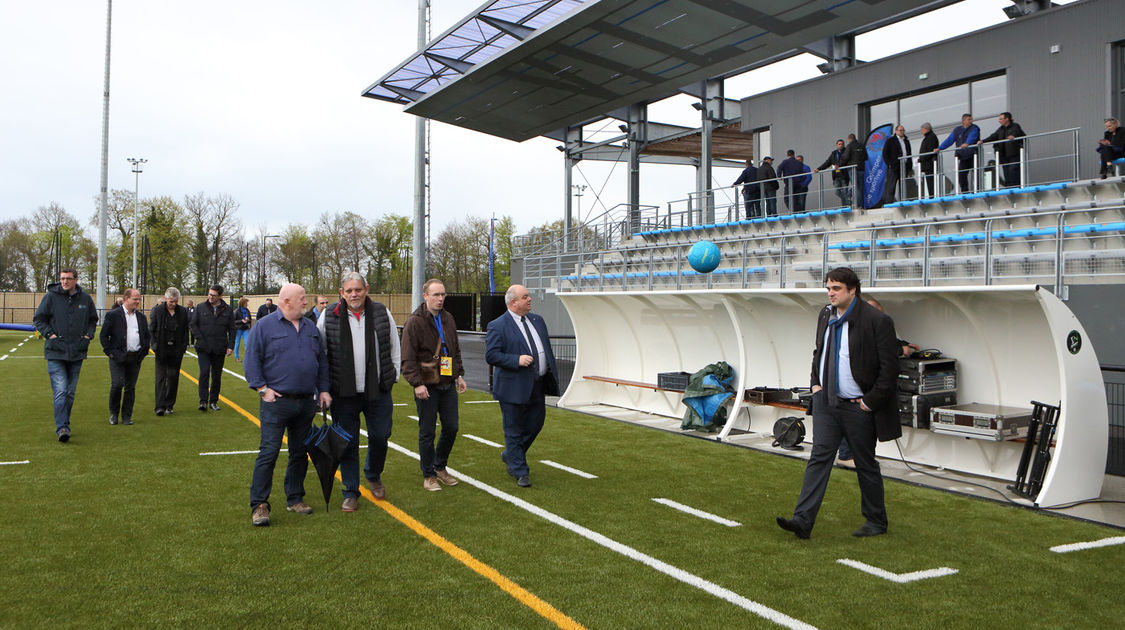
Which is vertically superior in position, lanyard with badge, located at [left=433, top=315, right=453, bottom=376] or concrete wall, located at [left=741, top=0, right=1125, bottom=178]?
concrete wall, located at [left=741, top=0, right=1125, bottom=178]

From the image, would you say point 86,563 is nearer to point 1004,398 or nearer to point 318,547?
point 318,547

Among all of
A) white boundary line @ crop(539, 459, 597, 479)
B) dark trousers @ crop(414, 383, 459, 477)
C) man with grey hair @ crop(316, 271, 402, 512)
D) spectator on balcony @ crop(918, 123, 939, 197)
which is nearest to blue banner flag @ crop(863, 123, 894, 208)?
spectator on balcony @ crop(918, 123, 939, 197)

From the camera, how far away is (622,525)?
6332 millimetres

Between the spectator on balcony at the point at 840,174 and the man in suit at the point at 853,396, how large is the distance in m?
14.3

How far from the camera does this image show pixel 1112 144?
14.8 meters

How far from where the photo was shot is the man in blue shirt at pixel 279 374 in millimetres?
6160

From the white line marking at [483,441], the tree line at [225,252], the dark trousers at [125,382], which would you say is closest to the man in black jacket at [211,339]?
the dark trousers at [125,382]

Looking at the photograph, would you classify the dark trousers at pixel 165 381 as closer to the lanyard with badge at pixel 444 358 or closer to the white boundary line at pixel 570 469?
the white boundary line at pixel 570 469

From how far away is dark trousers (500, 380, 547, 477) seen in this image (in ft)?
25.1

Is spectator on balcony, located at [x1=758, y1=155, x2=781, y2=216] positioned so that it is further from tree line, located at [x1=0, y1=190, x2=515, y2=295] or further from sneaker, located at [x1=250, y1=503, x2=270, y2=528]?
tree line, located at [x1=0, y1=190, x2=515, y2=295]

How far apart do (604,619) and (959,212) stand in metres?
15.2

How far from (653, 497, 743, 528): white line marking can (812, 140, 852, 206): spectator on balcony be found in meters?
14.1

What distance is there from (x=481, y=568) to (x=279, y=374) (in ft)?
7.44

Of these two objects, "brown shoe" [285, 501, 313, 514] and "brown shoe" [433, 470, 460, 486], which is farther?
"brown shoe" [433, 470, 460, 486]
